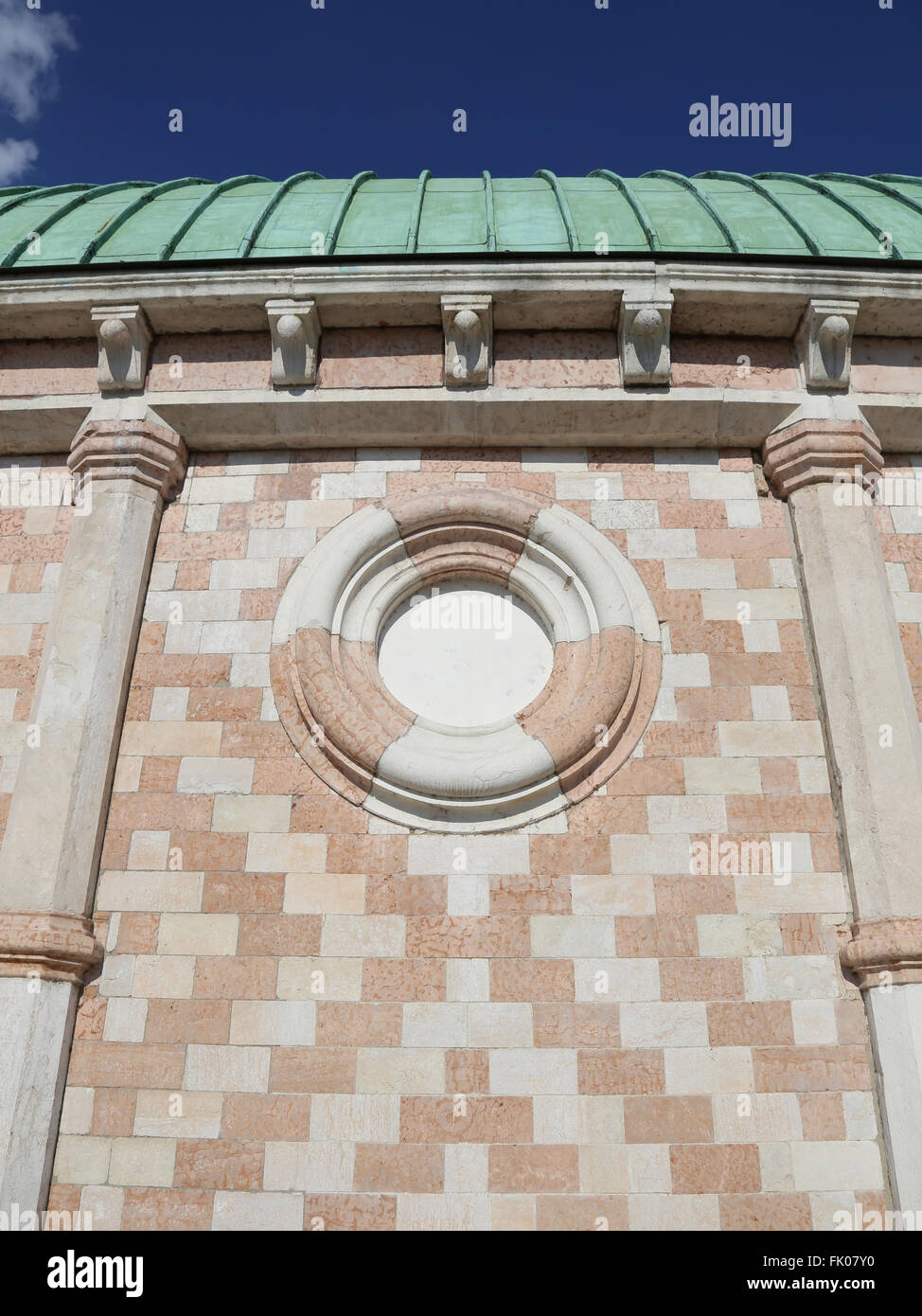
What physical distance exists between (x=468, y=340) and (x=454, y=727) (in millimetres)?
2909

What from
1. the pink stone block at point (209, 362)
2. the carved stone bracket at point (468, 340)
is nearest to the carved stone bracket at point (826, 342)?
the carved stone bracket at point (468, 340)

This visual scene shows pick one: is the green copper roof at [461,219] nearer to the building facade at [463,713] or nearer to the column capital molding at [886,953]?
the building facade at [463,713]

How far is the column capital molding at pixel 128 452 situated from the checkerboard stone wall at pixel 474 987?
1.18m

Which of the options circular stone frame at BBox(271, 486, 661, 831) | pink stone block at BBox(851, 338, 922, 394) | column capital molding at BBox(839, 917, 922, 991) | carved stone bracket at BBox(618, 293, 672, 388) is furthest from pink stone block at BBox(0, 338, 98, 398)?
column capital molding at BBox(839, 917, 922, 991)

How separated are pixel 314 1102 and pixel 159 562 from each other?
155 inches

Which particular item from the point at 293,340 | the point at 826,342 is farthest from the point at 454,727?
the point at 826,342

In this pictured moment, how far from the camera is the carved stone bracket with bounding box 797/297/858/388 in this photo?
6.68 meters

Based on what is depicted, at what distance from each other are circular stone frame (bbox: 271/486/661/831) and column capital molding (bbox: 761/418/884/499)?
1.50 meters

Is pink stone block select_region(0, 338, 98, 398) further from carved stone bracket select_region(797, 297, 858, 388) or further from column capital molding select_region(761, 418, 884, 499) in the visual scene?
carved stone bracket select_region(797, 297, 858, 388)

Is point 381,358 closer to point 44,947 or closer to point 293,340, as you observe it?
point 293,340

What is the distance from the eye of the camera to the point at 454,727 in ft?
20.6

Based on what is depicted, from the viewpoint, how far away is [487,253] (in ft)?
21.8

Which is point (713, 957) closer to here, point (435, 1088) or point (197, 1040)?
point (435, 1088)

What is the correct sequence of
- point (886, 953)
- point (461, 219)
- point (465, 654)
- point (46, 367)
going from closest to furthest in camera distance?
point (886, 953) → point (465, 654) → point (46, 367) → point (461, 219)
